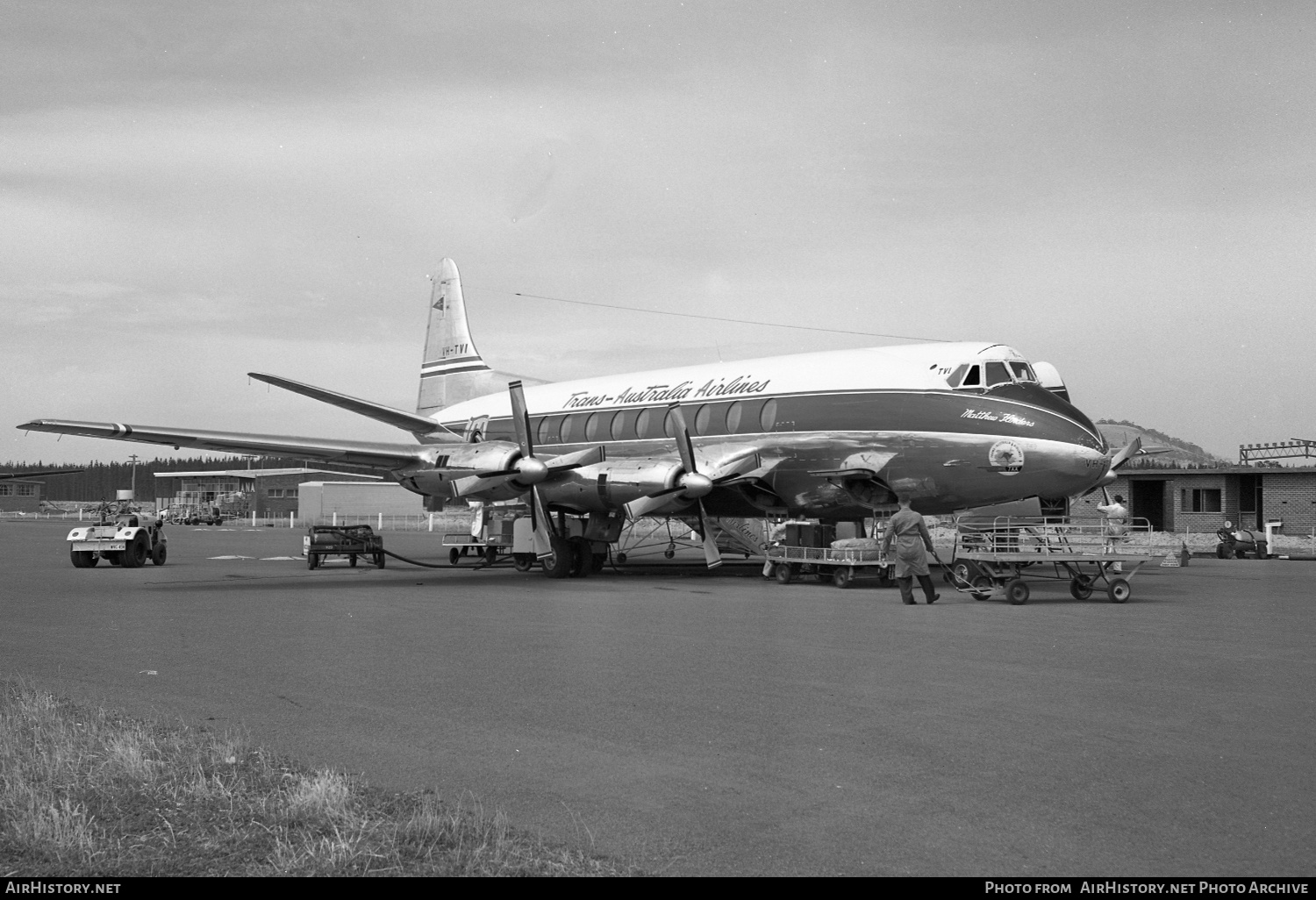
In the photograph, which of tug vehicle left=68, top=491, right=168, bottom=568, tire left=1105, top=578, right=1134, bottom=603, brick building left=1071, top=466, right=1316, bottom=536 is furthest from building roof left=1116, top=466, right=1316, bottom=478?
tug vehicle left=68, top=491, right=168, bottom=568

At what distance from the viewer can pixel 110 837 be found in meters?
5.30

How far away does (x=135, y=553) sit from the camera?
3027 cm

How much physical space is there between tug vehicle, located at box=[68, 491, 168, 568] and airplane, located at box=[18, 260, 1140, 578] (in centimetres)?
942

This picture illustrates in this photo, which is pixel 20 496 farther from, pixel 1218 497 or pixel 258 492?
pixel 1218 497

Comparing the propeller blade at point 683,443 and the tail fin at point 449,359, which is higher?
the tail fin at point 449,359

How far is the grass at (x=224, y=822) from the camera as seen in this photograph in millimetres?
4875

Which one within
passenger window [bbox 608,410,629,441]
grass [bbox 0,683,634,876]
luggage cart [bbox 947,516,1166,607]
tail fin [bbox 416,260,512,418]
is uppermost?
tail fin [bbox 416,260,512,418]

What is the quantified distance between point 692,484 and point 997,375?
6178mm

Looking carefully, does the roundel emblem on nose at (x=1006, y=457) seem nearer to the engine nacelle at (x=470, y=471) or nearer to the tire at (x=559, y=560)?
the engine nacelle at (x=470, y=471)

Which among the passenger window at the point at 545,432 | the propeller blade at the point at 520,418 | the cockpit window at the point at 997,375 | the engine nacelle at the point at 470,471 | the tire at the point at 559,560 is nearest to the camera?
the cockpit window at the point at 997,375

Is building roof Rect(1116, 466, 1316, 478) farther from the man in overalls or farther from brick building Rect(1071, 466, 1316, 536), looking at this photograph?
the man in overalls

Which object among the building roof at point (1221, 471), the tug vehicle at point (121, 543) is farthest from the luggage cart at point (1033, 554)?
the building roof at point (1221, 471)

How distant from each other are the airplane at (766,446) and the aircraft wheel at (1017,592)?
3.42 metres

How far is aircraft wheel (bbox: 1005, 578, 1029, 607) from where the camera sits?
54.6ft
